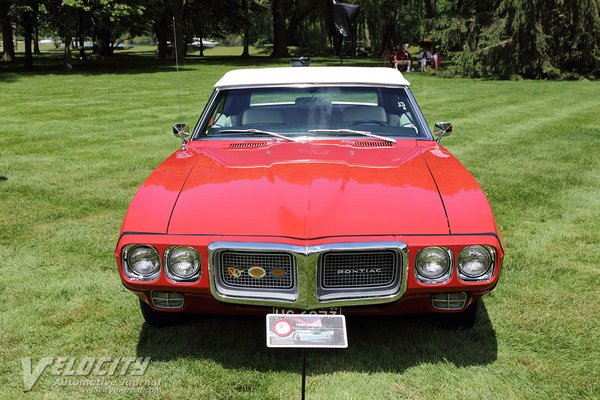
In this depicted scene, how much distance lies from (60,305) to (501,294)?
3044mm

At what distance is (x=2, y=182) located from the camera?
7.77 metres

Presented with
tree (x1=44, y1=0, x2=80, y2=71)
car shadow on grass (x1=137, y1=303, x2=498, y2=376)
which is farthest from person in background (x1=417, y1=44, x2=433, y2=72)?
car shadow on grass (x1=137, y1=303, x2=498, y2=376)

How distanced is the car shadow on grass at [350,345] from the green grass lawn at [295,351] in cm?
1

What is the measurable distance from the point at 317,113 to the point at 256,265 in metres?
1.86

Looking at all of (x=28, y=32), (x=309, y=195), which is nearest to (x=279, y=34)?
(x=28, y=32)

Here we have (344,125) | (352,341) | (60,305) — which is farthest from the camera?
(344,125)

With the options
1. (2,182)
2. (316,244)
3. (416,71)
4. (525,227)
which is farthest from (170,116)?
(416,71)

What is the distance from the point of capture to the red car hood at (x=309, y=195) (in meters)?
3.09

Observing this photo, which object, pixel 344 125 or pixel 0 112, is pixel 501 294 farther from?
pixel 0 112

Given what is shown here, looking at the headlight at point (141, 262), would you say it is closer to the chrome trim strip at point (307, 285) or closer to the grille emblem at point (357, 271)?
the chrome trim strip at point (307, 285)

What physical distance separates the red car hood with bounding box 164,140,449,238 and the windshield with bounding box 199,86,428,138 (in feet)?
1.44

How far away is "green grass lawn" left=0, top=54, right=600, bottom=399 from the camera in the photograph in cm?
320

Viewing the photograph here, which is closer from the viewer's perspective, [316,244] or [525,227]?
[316,244]

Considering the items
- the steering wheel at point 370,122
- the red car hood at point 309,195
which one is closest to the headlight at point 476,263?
the red car hood at point 309,195
